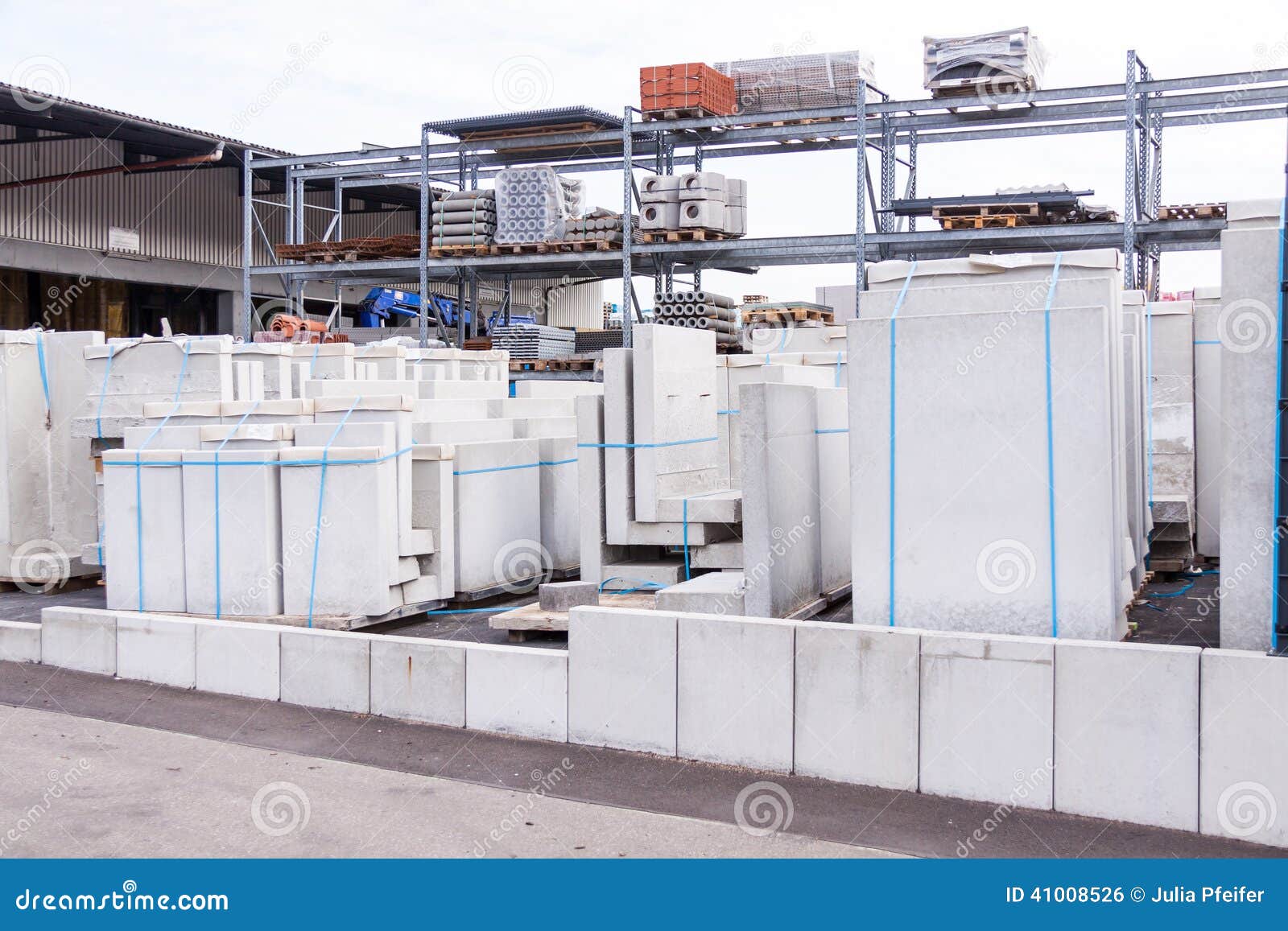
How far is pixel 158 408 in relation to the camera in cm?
920

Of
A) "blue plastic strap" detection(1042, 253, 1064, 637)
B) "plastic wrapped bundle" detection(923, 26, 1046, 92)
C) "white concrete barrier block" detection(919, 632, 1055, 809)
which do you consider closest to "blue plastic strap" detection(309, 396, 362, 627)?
"white concrete barrier block" detection(919, 632, 1055, 809)

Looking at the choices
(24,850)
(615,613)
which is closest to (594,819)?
(615,613)

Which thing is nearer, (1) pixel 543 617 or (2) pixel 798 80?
(1) pixel 543 617

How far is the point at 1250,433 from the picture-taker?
5188mm

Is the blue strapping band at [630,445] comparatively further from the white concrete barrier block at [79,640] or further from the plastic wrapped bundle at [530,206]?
the plastic wrapped bundle at [530,206]

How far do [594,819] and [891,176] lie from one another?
47.1ft

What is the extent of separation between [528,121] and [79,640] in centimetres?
1321

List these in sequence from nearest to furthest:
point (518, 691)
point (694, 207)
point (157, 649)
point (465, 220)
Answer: point (518, 691)
point (157, 649)
point (694, 207)
point (465, 220)

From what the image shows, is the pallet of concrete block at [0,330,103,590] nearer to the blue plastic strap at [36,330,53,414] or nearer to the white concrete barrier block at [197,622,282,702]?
the blue plastic strap at [36,330,53,414]

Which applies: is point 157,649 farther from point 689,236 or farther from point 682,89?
point 682,89

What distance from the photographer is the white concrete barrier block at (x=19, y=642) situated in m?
8.50

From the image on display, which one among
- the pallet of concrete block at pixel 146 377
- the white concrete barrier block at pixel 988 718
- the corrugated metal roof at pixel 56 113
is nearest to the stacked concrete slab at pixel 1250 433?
the white concrete barrier block at pixel 988 718

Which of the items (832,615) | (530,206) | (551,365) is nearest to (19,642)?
(832,615)

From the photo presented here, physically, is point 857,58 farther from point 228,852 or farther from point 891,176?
point 228,852
